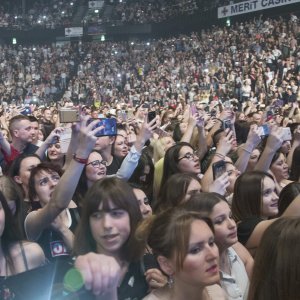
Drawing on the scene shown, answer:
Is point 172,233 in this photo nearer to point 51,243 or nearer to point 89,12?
point 51,243

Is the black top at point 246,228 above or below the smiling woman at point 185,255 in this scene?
below

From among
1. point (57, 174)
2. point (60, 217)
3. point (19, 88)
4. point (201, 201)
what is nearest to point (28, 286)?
point (201, 201)

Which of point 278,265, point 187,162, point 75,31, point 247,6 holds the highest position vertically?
point 75,31

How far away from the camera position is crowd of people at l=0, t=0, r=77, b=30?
1321 inches

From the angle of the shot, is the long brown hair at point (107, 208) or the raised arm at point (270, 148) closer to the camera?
the long brown hair at point (107, 208)

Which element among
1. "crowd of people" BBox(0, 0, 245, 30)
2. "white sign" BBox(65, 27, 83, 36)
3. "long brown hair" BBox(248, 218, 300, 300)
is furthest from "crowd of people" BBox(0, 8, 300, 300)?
"white sign" BBox(65, 27, 83, 36)

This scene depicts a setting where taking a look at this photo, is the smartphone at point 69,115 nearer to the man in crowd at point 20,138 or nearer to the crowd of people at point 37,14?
the man in crowd at point 20,138

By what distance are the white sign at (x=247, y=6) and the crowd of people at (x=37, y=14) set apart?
35.0ft

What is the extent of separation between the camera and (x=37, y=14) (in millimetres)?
35531

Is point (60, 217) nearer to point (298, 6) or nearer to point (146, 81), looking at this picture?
point (298, 6)

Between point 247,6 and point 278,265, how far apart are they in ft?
77.3

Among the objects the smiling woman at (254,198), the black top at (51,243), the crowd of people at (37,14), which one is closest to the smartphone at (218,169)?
the smiling woman at (254,198)

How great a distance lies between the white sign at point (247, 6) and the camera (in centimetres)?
2275

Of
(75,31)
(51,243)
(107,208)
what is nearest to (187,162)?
(51,243)
